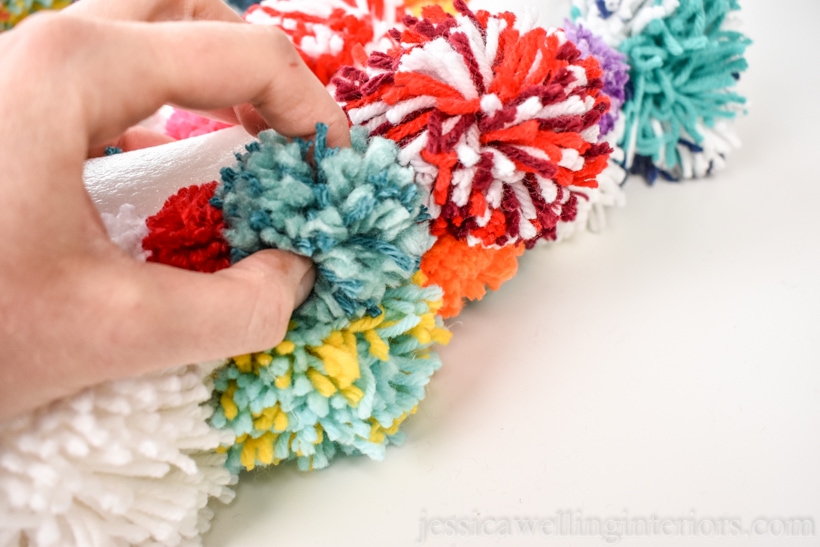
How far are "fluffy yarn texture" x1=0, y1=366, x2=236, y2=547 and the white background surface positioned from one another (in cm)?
7

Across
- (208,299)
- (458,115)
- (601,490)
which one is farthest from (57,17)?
(601,490)

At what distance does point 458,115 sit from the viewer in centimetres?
62

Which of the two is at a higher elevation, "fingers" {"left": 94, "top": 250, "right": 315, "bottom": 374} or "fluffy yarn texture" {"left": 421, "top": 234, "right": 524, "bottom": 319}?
"fingers" {"left": 94, "top": 250, "right": 315, "bottom": 374}

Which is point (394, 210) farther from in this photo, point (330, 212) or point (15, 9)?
point (15, 9)

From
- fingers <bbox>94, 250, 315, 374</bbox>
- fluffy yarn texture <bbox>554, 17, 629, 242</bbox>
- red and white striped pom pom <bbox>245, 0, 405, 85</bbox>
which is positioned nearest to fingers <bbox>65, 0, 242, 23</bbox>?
red and white striped pom pom <bbox>245, 0, 405, 85</bbox>

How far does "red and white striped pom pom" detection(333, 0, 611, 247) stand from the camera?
0.61 m

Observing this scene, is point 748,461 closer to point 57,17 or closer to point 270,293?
point 270,293

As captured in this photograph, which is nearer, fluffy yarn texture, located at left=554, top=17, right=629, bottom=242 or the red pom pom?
the red pom pom

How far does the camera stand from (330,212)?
56cm

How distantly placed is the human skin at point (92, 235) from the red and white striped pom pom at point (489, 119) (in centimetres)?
14

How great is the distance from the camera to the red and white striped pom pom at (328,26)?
2.70 ft

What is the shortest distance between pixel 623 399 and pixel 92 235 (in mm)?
491

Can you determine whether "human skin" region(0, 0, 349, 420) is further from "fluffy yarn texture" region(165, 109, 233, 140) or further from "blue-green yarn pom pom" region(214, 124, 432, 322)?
"fluffy yarn texture" region(165, 109, 233, 140)

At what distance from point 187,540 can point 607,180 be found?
62 centimetres
